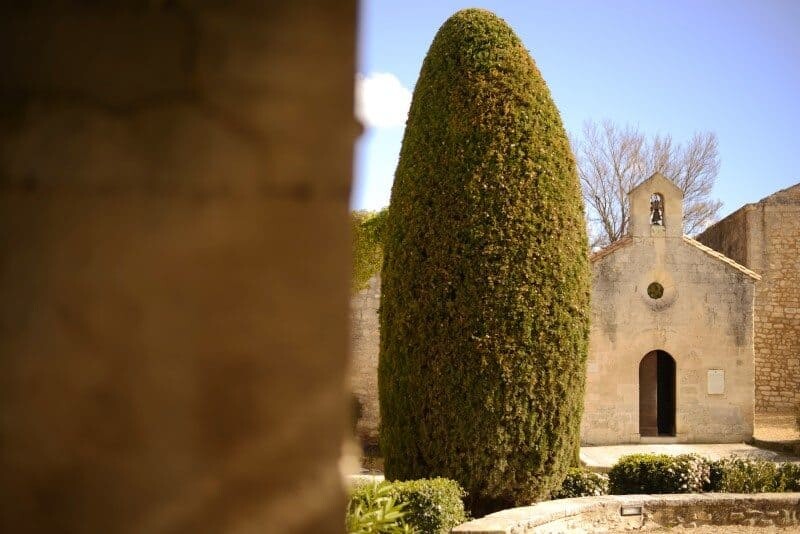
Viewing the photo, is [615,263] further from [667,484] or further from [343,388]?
[343,388]

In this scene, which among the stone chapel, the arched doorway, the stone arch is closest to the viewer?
the stone chapel

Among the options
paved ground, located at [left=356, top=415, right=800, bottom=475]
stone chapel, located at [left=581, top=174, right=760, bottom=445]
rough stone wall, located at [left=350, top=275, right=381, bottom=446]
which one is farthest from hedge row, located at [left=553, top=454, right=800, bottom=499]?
rough stone wall, located at [left=350, top=275, right=381, bottom=446]

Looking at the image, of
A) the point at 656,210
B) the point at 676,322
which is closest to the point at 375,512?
the point at 676,322

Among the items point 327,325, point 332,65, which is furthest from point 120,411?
point 332,65

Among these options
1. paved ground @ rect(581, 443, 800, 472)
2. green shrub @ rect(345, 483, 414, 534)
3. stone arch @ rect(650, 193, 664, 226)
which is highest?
stone arch @ rect(650, 193, 664, 226)

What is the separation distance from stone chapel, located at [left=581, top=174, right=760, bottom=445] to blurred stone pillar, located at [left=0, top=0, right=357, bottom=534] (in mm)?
15769

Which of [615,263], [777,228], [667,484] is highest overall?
[777,228]

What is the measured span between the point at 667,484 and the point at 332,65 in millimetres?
9376

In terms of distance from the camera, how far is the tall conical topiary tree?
6.95 metres

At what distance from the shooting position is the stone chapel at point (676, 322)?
15766mm

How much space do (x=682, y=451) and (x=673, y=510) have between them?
6.76 m

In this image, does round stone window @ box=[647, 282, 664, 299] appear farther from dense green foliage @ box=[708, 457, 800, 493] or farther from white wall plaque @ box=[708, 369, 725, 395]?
dense green foliage @ box=[708, 457, 800, 493]

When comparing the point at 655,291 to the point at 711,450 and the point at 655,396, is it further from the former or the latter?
the point at 711,450

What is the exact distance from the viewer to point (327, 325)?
764 mm
